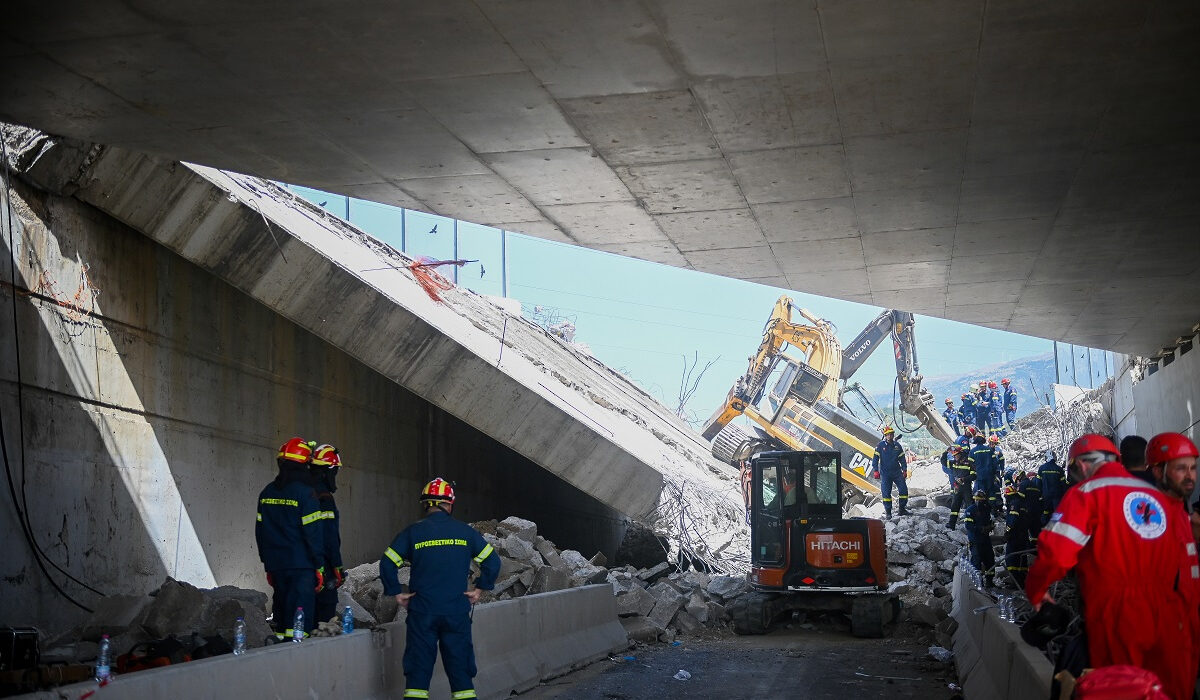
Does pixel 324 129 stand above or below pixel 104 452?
above

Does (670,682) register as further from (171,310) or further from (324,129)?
(171,310)

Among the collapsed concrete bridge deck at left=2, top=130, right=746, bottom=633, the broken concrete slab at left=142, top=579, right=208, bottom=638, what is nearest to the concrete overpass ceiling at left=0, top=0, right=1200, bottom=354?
the collapsed concrete bridge deck at left=2, top=130, right=746, bottom=633

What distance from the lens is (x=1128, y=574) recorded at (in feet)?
17.3

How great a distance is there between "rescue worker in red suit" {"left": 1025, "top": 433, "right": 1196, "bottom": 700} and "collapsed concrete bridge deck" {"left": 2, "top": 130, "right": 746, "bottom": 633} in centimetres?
977

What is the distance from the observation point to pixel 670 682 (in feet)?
38.7

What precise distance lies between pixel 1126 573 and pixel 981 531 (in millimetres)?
12696

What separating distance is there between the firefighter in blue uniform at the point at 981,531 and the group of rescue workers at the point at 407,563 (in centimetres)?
1083

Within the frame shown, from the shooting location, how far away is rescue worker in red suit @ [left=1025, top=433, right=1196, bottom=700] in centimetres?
520

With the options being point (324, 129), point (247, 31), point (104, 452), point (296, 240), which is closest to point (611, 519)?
point (296, 240)

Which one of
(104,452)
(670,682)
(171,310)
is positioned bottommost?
(670,682)

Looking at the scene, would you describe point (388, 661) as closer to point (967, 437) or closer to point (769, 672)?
point (769, 672)

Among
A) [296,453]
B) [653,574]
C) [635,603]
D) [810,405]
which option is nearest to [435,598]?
[296,453]

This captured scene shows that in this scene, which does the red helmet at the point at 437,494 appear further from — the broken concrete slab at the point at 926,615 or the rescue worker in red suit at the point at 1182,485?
the broken concrete slab at the point at 926,615

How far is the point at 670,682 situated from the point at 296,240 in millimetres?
7485
